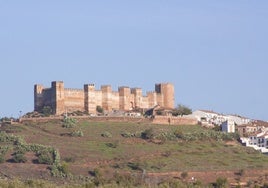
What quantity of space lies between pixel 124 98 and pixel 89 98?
4.23 metres

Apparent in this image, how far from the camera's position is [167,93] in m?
106

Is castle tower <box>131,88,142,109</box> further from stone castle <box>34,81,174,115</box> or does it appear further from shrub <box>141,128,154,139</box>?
shrub <box>141,128,154,139</box>

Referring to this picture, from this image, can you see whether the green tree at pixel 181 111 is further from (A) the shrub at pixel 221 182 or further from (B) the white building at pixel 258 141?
(A) the shrub at pixel 221 182

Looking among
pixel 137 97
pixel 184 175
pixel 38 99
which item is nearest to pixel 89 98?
pixel 38 99

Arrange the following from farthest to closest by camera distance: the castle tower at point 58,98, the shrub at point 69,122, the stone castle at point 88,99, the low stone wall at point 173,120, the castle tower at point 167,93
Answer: the castle tower at point 167,93
the stone castle at point 88,99
the castle tower at point 58,98
the low stone wall at point 173,120
the shrub at point 69,122

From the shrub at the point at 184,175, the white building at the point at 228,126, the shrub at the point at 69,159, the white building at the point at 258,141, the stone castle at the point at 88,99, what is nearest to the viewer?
the shrub at the point at 184,175

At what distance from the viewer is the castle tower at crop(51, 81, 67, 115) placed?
318 ft

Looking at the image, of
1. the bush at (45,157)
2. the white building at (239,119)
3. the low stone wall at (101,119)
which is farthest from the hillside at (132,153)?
the white building at (239,119)

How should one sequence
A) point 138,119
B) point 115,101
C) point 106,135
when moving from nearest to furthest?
point 106,135 < point 138,119 < point 115,101

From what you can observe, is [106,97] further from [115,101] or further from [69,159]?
[69,159]

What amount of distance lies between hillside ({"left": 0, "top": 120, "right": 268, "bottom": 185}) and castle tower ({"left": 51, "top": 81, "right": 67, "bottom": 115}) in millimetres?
6254

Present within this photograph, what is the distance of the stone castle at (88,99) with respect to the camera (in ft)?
319

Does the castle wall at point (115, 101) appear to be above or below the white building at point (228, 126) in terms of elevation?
above

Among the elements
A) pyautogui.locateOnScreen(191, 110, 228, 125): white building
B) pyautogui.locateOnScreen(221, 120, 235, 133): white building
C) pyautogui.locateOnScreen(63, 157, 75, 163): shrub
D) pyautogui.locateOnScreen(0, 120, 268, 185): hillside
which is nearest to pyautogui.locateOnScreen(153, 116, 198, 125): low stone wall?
pyautogui.locateOnScreen(0, 120, 268, 185): hillside
